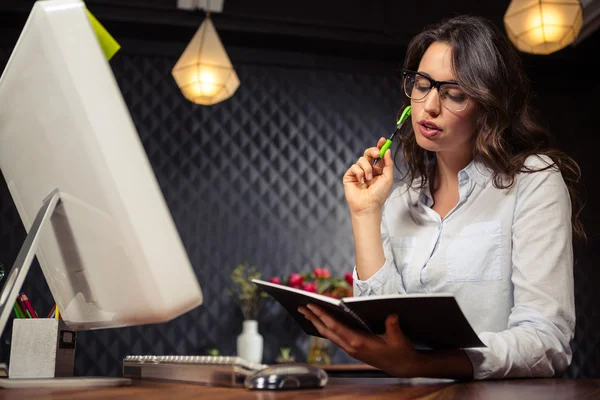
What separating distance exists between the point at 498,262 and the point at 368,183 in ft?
1.15

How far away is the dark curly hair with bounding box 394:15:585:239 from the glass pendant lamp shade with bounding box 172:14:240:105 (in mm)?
1645

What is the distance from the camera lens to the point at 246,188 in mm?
4289

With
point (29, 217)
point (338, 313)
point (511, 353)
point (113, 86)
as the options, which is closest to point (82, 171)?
point (113, 86)

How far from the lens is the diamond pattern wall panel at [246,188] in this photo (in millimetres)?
4055

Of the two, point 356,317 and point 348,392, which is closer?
point 348,392

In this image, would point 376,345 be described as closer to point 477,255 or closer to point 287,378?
point 287,378

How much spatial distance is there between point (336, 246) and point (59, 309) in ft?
11.3

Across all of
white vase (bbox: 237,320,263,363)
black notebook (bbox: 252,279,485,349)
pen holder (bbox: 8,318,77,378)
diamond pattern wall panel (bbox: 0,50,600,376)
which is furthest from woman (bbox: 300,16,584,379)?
diamond pattern wall panel (bbox: 0,50,600,376)

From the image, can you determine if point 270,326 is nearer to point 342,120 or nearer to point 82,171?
point 342,120

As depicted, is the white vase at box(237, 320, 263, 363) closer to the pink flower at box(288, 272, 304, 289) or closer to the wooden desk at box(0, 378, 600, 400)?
the pink flower at box(288, 272, 304, 289)

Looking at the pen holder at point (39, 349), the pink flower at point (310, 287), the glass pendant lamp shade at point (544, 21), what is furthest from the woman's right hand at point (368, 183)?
the pink flower at point (310, 287)

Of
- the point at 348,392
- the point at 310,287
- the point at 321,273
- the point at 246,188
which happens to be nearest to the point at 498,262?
the point at 348,392

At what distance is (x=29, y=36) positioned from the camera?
2.43 feet

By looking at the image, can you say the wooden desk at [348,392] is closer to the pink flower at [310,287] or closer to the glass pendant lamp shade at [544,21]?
the glass pendant lamp shade at [544,21]
